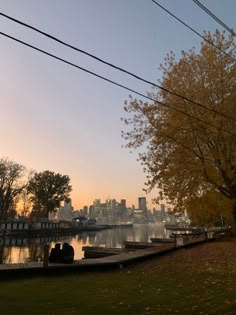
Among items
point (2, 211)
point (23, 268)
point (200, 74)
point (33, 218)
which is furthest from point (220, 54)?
point (33, 218)

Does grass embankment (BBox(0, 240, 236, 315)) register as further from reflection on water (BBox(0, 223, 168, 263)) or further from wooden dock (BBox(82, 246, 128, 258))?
reflection on water (BBox(0, 223, 168, 263))

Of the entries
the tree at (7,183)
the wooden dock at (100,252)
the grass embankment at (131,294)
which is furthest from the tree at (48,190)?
the grass embankment at (131,294)

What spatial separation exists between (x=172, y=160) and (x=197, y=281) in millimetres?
14221

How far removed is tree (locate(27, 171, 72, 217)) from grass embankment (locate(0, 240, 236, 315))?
10249 centimetres

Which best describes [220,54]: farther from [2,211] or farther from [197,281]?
[2,211]

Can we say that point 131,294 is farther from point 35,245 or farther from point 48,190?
point 48,190

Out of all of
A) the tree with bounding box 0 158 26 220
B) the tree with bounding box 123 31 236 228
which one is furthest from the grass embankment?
the tree with bounding box 0 158 26 220

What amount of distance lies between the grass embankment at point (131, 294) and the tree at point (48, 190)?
4035 inches

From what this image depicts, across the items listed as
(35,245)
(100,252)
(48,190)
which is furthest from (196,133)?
(48,190)

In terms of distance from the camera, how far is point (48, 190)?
386 ft

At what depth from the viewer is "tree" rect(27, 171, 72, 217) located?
117 meters

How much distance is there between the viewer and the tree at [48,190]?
4611 inches

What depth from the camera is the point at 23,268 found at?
16969 mm

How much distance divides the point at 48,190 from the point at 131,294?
358ft
